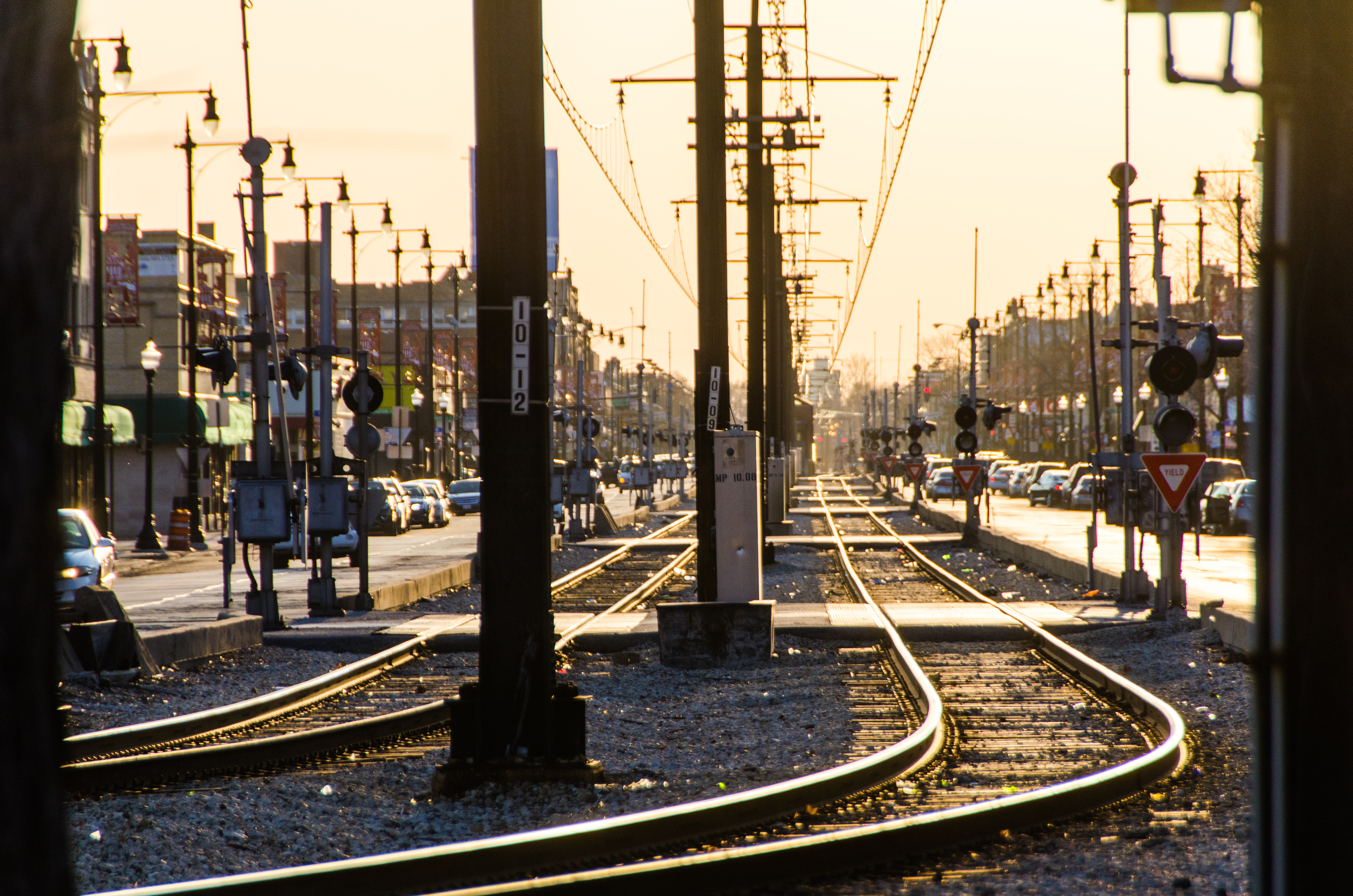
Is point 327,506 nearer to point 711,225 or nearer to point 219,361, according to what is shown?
point 219,361

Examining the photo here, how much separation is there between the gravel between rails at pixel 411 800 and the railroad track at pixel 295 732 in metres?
0.26

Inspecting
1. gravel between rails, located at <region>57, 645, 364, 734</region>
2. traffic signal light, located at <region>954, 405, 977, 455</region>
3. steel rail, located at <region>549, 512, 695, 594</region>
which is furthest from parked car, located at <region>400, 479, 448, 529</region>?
gravel between rails, located at <region>57, 645, 364, 734</region>

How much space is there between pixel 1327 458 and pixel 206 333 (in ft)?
204

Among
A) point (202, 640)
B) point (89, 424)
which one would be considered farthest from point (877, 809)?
point (89, 424)

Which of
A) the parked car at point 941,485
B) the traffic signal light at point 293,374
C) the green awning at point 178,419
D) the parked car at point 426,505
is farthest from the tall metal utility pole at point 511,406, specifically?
the parked car at point 941,485

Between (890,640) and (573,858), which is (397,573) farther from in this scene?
(573,858)

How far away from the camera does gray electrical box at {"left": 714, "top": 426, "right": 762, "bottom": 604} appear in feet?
49.4

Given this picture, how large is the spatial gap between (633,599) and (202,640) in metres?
8.22

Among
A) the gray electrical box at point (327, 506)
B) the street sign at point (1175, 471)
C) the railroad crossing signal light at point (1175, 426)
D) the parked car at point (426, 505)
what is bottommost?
the parked car at point (426, 505)

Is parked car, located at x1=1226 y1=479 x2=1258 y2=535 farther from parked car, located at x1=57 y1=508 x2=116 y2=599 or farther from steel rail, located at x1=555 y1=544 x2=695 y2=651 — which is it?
parked car, located at x1=57 y1=508 x2=116 y2=599

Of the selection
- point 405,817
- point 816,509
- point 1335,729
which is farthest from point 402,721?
point 816,509

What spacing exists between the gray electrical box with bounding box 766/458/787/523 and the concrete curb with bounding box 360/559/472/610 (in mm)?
11004

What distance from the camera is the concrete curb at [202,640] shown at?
46.1ft

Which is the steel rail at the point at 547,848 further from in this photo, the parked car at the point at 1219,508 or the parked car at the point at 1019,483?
the parked car at the point at 1019,483
